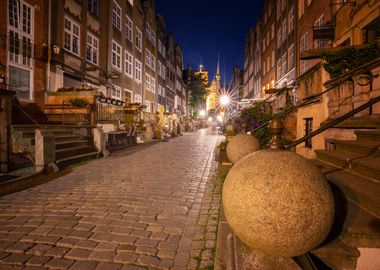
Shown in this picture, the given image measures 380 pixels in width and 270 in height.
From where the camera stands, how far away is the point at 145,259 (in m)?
2.78

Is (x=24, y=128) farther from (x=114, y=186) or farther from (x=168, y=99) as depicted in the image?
(x=168, y=99)

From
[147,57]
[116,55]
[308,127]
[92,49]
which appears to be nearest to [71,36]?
[92,49]

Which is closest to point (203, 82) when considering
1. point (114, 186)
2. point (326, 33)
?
point (326, 33)

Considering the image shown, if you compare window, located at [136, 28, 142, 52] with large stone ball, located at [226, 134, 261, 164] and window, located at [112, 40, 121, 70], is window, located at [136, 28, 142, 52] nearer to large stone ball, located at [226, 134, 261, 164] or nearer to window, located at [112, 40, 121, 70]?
window, located at [112, 40, 121, 70]

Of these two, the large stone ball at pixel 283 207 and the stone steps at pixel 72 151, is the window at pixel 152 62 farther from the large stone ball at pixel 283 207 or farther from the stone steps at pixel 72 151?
the large stone ball at pixel 283 207

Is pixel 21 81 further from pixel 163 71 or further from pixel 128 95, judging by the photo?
pixel 163 71

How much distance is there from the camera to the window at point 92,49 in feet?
58.6

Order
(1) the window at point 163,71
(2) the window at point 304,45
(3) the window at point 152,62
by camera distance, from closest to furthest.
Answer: (2) the window at point 304,45
(3) the window at point 152,62
(1) the window at point 163,71

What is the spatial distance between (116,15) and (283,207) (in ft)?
80.9

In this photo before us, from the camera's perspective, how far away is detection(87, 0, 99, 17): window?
17.9 meters

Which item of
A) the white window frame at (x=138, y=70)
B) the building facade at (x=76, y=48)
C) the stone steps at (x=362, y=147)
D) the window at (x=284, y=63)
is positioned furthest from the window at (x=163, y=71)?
the stone steps at (x=362, y=147)

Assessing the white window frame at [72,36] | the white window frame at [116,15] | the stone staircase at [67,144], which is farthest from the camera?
the white window frame at [116,15]

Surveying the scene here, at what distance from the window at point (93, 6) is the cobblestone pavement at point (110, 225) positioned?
54.3 feet

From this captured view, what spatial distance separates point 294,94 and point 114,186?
947 centimetres
